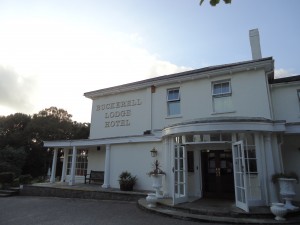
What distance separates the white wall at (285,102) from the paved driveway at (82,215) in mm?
6807

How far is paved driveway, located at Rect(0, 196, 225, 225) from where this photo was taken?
7082 mm

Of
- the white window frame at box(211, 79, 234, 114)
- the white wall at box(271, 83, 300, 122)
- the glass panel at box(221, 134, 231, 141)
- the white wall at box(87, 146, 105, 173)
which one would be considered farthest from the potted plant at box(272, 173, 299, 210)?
the white wall at box(87, 146, 105, 173)

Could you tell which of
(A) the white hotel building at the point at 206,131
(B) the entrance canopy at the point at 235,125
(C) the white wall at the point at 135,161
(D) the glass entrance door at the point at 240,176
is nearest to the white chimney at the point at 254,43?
(A) the white hotel building at the point at 206,131

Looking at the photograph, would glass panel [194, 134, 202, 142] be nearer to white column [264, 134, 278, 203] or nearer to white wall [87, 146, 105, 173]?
white column [264, 134, 278, 203]

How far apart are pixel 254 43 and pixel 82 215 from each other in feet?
37.7

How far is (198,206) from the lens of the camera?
26.2ft

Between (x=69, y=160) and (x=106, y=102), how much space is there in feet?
14.9

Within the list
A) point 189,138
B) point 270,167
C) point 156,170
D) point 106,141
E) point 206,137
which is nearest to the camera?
point 270,167

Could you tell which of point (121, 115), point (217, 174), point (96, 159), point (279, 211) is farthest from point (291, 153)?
point (96, 159)

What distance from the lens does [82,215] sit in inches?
316

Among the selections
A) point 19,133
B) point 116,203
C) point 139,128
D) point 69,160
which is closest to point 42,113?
point 19,133

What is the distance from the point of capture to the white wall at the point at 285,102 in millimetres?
10609

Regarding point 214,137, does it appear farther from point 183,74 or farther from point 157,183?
point 183,74

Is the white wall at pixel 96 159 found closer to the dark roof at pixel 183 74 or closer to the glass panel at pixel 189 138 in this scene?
the dark roof at pixel 183 74
